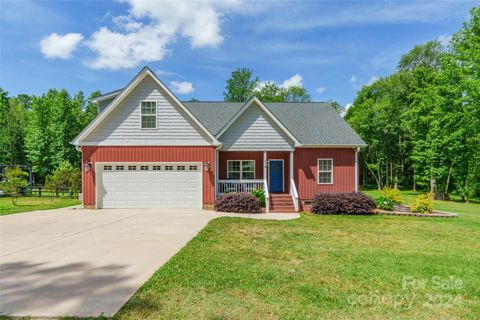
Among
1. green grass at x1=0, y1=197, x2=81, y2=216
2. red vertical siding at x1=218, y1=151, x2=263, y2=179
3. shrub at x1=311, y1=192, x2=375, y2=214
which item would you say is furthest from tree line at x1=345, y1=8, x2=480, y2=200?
green grass at x1=0, y1=197, x2=81, y2=216

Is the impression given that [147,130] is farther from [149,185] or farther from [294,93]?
[294,93]

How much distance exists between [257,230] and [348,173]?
877 cm

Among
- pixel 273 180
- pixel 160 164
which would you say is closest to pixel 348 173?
pixel 273 180

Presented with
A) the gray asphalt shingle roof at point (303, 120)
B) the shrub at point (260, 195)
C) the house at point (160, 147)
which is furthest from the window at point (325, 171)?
the shrub at point (260, 195)

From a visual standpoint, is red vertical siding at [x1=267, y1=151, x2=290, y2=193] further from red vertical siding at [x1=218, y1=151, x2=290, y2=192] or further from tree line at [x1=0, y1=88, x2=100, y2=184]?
tree line at [x1=0, y1=88, x2=100, y2=184]

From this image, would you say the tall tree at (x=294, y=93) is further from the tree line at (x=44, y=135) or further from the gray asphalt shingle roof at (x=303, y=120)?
the tree line at (x=44, y=135)

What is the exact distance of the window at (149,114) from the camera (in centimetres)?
1409

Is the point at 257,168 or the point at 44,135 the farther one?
the point at 44,135

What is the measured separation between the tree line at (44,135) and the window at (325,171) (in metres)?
29.6

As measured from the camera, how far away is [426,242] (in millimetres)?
7953

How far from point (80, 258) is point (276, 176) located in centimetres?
1245

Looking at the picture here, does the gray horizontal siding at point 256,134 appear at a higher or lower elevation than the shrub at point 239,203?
higher

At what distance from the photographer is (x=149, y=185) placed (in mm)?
14258

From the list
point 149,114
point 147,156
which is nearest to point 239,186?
point 147,156
